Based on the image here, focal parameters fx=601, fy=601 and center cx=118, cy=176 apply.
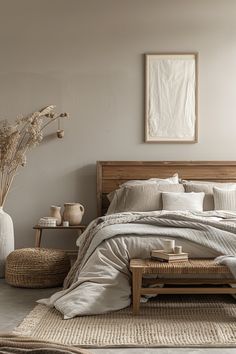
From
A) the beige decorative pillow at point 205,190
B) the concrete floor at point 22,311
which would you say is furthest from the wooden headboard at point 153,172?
the concrete floor at point 22,311

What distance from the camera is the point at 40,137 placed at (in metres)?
6.27

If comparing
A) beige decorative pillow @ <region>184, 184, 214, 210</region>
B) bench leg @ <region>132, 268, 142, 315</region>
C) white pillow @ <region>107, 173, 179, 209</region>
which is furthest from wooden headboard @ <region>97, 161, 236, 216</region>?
bench leg @ <region>132, 268, 142, 315</region>

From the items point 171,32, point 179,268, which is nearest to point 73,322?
point 179,268

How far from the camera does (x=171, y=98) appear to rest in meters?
6.69

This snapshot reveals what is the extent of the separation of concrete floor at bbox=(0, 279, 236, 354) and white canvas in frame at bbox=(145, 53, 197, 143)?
234 cm

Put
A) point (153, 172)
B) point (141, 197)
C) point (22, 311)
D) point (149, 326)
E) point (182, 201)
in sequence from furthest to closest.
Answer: point (153, 172) < point (141, 197) < point (182, 201) < point (22, 311) < point (149, 326)

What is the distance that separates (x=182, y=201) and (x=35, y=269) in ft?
5.17

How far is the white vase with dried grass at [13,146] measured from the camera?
5.91 m

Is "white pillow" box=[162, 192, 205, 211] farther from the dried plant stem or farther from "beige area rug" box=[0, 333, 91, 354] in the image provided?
"beige area rug" box=[0, 333, 91, 354]

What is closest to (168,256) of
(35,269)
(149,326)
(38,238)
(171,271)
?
(171,271)

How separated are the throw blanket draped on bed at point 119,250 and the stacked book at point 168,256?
16 centimetres

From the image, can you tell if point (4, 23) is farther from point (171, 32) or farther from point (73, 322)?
point (73, 322)

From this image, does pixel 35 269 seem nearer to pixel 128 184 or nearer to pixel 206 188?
pixel 128 184

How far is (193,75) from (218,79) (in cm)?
28
